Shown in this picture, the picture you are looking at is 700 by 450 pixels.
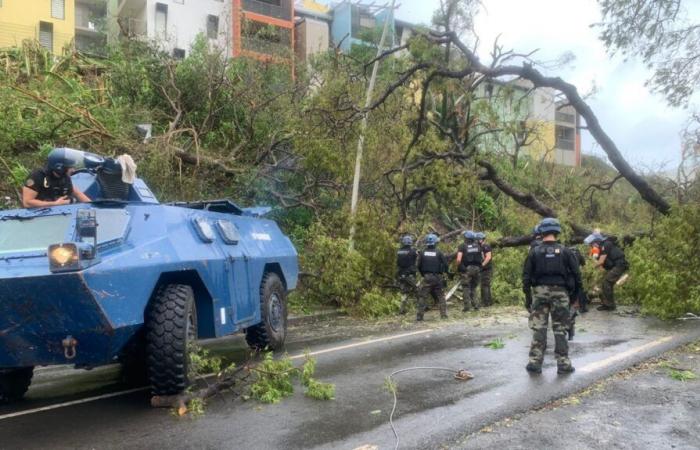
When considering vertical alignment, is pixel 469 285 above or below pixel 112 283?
below

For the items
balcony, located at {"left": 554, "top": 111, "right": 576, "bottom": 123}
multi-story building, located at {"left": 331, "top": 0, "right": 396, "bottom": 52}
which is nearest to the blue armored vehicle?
multi-story building, located at {"left": 331, "top": 0, "right": 396, "bottom": 52}

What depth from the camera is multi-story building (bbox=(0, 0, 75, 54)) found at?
30.6 meters

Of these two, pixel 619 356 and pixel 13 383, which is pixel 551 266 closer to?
pixel 619 356

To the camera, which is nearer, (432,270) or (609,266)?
(432,270)

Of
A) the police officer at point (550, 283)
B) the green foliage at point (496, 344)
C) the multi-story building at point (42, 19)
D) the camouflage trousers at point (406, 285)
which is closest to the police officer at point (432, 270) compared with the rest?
the camouflage trousers at point (406, 285)

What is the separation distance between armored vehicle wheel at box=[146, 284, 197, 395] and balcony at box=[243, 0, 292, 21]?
31874mm

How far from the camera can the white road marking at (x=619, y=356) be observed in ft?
23.9

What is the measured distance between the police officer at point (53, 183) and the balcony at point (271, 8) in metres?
30.6

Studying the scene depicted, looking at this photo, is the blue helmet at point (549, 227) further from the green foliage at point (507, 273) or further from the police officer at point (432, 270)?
the green foliage at point (507, 273)

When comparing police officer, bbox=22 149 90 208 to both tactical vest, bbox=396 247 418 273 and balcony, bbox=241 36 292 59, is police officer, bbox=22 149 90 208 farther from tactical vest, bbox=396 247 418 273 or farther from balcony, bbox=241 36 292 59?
balcony, bbox=241 36 292 59

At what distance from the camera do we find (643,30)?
1242 cm

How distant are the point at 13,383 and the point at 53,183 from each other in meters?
2.03

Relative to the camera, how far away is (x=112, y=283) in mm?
5383

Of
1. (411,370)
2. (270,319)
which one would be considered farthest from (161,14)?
(411,370)
